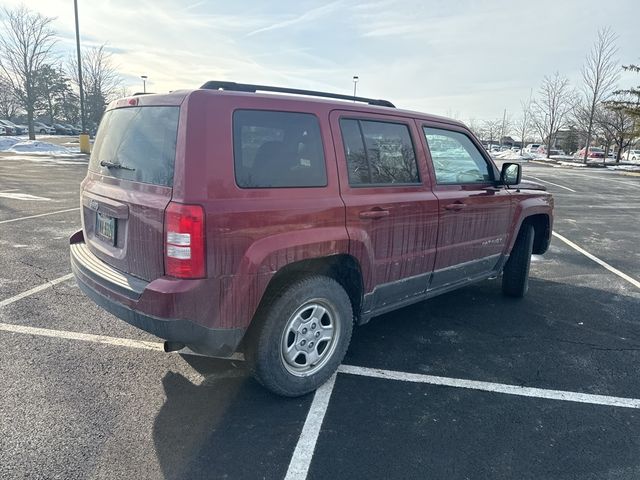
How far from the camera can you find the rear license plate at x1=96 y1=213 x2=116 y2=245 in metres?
2.98

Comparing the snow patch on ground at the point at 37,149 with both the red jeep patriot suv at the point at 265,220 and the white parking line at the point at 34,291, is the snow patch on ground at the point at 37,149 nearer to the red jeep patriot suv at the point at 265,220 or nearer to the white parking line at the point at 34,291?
the white parking line at the point at 34,291

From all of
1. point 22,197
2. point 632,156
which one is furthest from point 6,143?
point 632,156

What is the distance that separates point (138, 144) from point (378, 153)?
5.42ft

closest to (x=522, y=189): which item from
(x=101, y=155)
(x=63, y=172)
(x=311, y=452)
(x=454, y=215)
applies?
(x=454, y=215)

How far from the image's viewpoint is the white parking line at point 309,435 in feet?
7.89

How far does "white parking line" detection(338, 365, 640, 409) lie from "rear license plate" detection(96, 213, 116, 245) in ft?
6.15

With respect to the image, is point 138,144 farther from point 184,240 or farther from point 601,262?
point 601,262

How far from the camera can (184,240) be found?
2469 millimetres

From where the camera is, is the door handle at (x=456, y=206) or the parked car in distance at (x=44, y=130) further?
the parked car in distance at (x=44, y=130)

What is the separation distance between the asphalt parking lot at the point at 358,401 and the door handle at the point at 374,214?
1.18 metres

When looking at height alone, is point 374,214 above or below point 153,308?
above

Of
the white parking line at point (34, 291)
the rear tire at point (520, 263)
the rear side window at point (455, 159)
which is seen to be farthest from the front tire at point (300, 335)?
the white parking line at point (34, 291)

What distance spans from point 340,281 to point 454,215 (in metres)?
1.27

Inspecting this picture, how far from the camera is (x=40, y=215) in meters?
8.54
